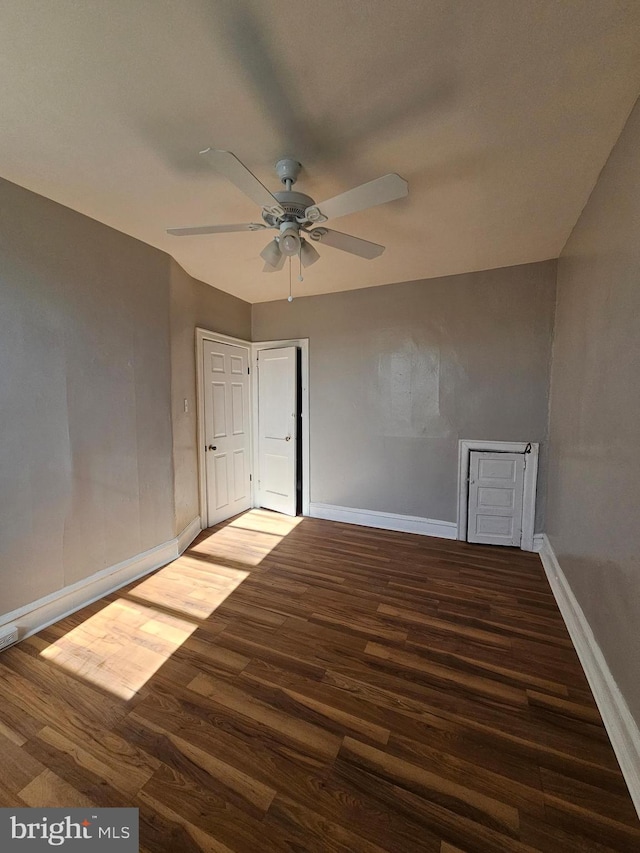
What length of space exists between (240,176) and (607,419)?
2.01m

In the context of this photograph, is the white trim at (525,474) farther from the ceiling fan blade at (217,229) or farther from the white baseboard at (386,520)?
the ceiling fan blade at (217,229)

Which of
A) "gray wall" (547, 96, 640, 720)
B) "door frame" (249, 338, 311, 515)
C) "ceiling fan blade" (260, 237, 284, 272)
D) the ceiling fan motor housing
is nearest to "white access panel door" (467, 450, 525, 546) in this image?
"gray wall" (547, 96, 640, 720)

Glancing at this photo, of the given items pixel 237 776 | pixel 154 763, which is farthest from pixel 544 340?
pixel 154 763

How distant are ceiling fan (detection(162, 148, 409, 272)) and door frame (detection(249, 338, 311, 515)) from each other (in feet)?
6.05

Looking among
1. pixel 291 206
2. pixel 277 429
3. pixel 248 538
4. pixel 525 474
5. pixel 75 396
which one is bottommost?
pixel 248 538

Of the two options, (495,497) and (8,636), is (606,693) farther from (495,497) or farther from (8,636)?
(8,636)

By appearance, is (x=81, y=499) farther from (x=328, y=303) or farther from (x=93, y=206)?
(x=328, y=303)

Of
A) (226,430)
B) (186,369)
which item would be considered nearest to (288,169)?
(186,369)

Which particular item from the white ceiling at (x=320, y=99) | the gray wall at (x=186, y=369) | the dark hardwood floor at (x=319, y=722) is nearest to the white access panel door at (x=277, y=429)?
the gray wall at (x=186, y=369)

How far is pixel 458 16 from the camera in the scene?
1058 mm

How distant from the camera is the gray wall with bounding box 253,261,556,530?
10.0 feet

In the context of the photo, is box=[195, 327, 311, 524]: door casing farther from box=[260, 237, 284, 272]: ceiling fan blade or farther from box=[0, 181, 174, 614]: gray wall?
box=[260, 237, 284, 272]: ceiling fan blade

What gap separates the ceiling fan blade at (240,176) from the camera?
3.91 feet

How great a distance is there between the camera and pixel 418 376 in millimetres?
3459
